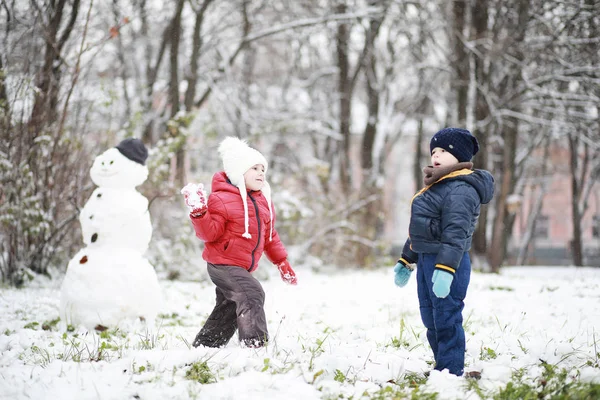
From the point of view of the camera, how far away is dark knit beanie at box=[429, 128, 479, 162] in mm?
3654

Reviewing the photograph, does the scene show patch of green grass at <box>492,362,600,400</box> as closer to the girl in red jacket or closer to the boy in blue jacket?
the boy in blue jacket

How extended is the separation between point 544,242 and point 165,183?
35.0 metres

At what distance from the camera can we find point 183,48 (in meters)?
16.9

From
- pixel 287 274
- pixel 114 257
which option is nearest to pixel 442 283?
pixel 287 274

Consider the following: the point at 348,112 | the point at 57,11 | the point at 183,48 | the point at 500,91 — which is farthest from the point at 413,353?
the point at 183,48

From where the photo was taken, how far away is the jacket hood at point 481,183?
11.6 feet

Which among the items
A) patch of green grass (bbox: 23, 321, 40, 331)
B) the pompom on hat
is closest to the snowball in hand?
the pompom on hat

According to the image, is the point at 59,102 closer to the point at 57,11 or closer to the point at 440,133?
the point at 57,11

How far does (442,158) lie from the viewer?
3.70m

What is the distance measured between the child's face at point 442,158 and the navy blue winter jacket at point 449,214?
0.36 feet

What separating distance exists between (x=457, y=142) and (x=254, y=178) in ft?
5.05

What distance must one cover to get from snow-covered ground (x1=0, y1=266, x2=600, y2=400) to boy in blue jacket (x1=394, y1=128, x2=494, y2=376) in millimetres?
273

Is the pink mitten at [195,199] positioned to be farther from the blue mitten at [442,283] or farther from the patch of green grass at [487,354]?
the patch of green grass at [487,354]

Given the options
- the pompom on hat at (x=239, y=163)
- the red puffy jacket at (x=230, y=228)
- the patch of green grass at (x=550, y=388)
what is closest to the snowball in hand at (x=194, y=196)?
the red puffy jacket at (x=230, y=228)
